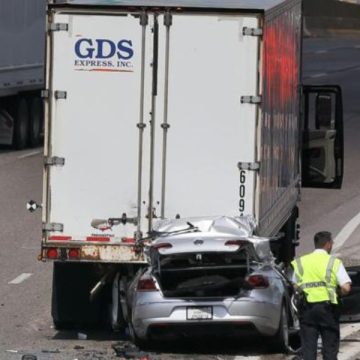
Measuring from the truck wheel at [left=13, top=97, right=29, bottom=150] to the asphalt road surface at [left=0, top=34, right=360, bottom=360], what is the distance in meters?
0.34

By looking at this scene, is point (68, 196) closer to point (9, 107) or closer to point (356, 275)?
point (356, 275)

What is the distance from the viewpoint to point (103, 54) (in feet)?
46.4

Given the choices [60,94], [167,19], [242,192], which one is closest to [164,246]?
[242,192]

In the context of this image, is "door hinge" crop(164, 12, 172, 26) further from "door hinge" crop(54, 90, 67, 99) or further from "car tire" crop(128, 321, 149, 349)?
"car tire" crop(128, 321, 149, 349)

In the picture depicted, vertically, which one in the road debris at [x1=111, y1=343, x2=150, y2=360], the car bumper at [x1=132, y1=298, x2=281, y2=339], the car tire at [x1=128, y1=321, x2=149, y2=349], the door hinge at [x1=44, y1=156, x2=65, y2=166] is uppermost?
the door hinge at [x1=44, y1=156, x2=65, y2=166]

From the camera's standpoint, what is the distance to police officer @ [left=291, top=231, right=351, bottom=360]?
12297 millimetres

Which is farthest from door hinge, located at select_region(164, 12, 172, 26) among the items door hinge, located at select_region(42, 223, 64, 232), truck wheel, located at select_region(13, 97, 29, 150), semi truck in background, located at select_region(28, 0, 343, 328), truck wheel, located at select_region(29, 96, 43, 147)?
truck wheel, located at select_region(29, 96, 43, 147)

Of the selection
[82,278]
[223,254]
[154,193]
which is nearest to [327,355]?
[223,254]

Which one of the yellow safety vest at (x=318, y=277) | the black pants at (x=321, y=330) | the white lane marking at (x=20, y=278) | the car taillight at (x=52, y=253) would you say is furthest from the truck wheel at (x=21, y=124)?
the black pants at (x=321, y=330)

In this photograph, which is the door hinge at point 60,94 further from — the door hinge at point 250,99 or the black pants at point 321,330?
the black pants at point 321,330

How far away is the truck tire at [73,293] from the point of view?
→ 15258 millimetres

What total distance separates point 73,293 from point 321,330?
149 inches

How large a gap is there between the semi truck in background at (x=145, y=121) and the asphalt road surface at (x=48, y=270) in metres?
1.01

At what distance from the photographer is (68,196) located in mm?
14344
